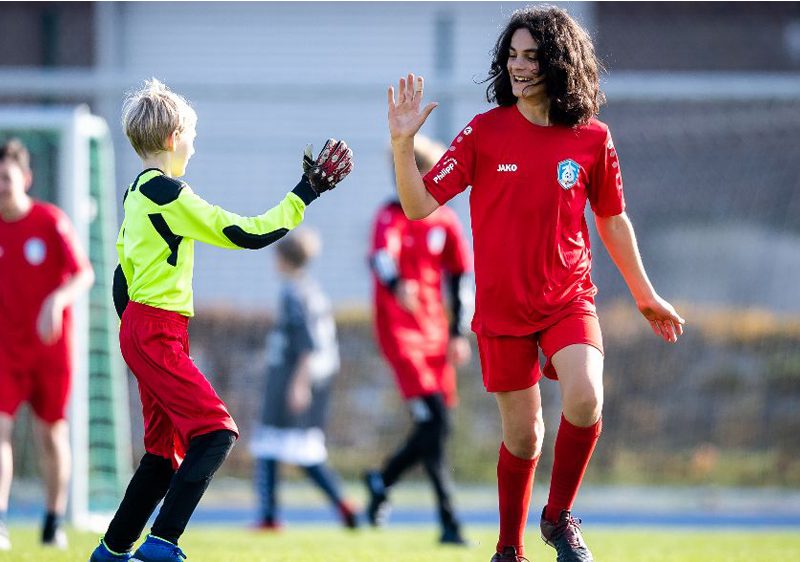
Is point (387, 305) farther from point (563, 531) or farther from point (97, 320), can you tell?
point (563, 531)

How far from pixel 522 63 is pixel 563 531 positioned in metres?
1.61

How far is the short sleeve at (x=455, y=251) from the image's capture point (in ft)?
25.0

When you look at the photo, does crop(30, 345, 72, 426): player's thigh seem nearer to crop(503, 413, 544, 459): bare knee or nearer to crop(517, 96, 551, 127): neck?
crop(503, 413, 544, 459): bare knee

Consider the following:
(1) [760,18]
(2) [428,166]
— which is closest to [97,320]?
(2) [428,166]

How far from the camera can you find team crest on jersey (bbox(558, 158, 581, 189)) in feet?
15.4

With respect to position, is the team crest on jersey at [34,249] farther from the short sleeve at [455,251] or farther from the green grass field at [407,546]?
the short sleeve at [455,251]

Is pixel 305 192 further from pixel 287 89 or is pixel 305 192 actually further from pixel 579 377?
pixel 287 89

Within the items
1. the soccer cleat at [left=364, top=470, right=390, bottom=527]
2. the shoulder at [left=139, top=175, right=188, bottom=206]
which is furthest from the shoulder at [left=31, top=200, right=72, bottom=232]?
the shoulder at [left=139, top=175, right=188, bottom=206]

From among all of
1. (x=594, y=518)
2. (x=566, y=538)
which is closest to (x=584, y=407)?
(x=566, y=538)

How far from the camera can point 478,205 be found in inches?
189

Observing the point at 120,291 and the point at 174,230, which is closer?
the point at 174,230

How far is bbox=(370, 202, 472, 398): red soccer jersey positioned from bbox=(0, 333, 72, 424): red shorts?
1.74 meters

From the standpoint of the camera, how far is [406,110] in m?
4.71

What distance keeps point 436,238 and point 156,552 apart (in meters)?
3.59
